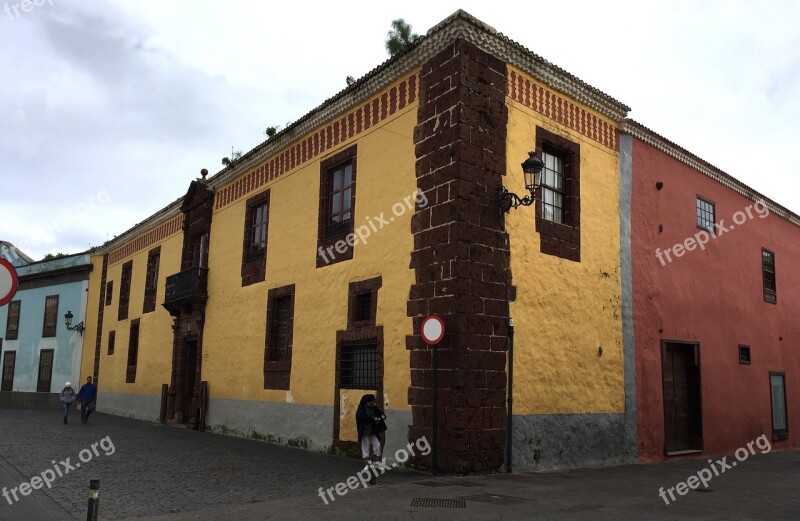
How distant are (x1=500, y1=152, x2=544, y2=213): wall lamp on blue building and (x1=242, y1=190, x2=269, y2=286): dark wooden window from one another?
22.7 ft

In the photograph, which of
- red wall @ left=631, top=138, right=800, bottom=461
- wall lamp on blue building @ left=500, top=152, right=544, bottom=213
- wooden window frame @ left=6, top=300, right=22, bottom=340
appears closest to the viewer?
wall lamp on blue building @ left=500, top=152, right=544, bottom=213

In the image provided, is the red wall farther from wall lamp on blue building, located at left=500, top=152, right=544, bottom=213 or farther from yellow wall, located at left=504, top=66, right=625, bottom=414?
wall lamp on blue building, located at left=500, top=152, right=544, bottom=213

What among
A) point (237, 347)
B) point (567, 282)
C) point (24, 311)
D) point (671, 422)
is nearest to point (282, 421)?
point (237, 347)

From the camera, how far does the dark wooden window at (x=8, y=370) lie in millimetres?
31250

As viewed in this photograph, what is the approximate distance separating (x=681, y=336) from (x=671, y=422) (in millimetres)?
1916

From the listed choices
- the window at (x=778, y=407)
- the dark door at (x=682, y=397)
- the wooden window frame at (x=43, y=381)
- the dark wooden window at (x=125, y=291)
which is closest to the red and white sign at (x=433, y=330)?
the dark door at (x=682, y=397)

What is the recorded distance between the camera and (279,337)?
1524 cm

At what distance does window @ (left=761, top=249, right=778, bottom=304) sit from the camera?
60.8ft

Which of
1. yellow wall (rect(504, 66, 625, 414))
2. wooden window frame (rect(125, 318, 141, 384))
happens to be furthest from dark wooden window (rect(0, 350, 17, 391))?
yellow wall (rect(504, 66, 625, 414))

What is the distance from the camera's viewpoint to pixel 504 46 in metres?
11.6

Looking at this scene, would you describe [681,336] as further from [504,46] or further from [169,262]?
[169,262]

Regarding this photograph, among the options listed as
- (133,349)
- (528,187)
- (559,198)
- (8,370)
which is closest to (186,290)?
(133,349)

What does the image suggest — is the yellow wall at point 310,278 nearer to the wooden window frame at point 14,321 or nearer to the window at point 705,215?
the window at point 705,215

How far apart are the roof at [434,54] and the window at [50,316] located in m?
19.3
